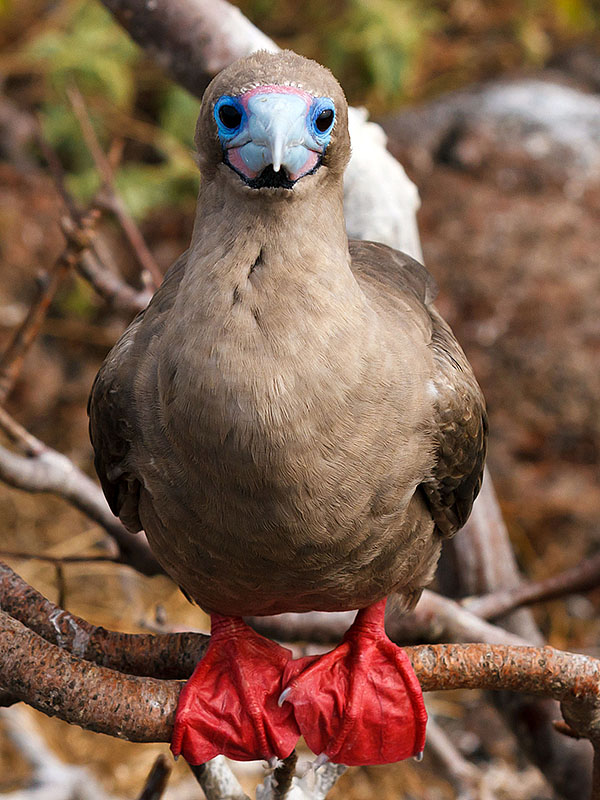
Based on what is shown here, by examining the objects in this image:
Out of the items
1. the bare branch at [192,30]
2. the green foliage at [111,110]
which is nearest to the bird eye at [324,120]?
the bare branch at [192,30]

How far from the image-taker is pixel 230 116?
158 cm

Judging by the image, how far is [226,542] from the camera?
179cm

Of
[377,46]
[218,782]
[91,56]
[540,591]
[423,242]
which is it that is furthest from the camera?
[377,46]

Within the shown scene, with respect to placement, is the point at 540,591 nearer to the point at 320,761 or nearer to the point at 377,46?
the point at 320,761

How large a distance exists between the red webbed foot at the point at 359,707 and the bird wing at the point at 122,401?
0.54 m

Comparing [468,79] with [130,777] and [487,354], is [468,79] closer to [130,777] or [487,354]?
[487,354]

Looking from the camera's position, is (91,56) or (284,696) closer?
(284,696)

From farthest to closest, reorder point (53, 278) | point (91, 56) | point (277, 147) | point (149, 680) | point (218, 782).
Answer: point (91, 56), point (53, 278), point (218, 782), point (149, 680), point (277, 147)

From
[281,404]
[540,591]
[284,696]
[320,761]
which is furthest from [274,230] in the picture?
[540,591]

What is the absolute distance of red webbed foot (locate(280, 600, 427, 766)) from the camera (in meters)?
2.09

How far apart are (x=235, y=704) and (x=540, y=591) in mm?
1266

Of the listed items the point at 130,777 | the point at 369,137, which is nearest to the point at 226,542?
the point at 369,137

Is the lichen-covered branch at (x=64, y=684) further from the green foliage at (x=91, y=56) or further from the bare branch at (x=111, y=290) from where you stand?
the green foliage at (x=91, y=56)

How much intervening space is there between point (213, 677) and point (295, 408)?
2.60 feet
